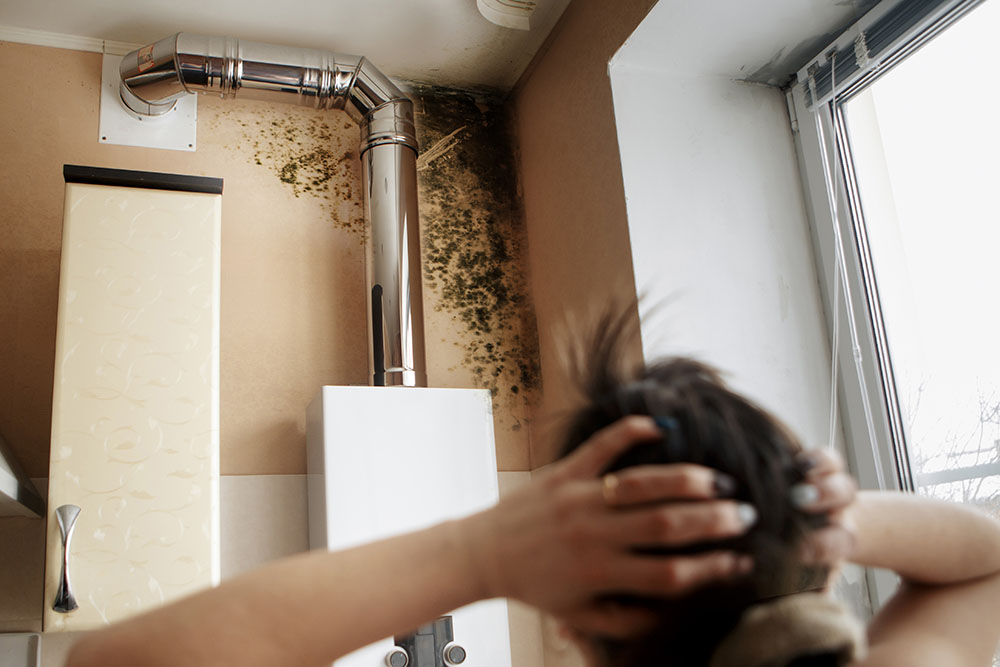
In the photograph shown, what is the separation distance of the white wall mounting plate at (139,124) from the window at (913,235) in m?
1.61

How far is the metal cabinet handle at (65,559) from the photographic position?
1515 millimetres

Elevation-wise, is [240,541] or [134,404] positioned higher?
[134,404]

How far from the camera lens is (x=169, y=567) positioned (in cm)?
159

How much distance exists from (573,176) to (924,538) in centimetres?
166

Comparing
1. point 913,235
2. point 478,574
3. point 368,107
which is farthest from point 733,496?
point 368,107

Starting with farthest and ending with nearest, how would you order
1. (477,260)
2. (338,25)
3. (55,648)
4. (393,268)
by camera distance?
(477,260), (338,25), (393,268), (55,648)

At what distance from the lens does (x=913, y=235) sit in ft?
5.46

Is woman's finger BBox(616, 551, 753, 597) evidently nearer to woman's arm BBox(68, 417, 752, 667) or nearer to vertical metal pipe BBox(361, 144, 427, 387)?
woman's arm BBox(68, 417, 752, 667)

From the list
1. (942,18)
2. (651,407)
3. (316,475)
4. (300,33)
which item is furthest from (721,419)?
(300,33)

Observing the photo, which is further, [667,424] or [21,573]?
[21,573]

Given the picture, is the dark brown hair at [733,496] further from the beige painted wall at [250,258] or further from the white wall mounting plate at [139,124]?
the white wall mounting plate at [139,124]

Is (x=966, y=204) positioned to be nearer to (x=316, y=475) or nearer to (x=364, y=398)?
(x=364, y=398)

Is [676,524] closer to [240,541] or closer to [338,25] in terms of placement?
[240,541]

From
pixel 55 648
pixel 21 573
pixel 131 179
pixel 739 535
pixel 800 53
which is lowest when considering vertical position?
pixel 55 648
